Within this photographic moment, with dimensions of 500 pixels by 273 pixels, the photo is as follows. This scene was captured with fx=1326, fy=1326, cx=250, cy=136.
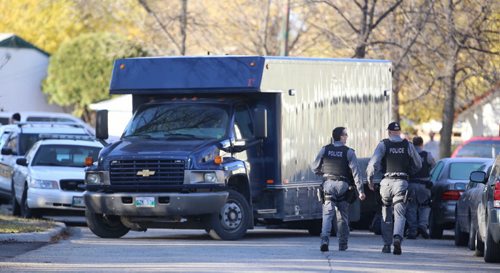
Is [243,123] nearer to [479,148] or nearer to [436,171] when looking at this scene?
[436,171]

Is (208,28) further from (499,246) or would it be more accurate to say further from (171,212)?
(499,246)

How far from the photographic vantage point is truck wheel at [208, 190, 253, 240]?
64.1ft

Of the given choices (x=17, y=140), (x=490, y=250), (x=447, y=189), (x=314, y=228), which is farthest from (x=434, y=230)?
(x=17, y=140)

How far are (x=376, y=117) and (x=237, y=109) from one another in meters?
3.86

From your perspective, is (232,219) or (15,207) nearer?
(232,219)

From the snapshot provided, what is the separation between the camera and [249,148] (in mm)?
20406

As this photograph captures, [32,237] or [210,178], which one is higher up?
[210,178]

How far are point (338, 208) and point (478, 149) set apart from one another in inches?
519

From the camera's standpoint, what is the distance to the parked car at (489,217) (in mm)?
16062

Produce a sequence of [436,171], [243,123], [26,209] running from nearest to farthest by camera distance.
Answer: [243,123]
[436,171]
[26,209]

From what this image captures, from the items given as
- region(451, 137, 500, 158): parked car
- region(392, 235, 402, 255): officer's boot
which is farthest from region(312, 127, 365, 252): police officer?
region(451, 137, 500, 158): parked car

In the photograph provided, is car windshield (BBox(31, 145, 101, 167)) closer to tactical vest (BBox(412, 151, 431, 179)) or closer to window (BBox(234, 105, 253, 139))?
window (BBox(234, 105, 253, 139))

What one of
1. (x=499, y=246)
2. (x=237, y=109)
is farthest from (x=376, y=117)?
(x=499, y=246)

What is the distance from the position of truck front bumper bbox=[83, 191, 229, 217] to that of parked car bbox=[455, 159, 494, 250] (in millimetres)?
3518
